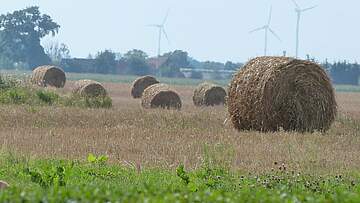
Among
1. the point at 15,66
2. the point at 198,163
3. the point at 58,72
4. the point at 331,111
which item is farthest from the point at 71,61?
the point at 198,163

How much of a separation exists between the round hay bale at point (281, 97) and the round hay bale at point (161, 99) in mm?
12244

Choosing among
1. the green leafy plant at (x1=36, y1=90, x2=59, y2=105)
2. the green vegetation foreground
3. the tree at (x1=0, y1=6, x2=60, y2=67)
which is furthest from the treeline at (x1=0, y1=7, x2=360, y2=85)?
the green vegetation foreground

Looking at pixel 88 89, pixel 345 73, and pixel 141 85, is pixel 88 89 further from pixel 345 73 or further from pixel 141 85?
pixel 345 73

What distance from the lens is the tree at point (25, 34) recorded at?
113000mm

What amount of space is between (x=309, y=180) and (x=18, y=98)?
21.6 metres

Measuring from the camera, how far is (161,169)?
47.1 ft

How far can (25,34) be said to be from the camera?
371 ft

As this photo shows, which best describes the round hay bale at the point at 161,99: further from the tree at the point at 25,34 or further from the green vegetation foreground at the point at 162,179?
the tree at the point at 25,34

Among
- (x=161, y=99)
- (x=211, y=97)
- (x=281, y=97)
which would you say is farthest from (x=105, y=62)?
(x=281, y=97)

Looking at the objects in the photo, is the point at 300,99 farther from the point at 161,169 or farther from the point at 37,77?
the point at 37,77

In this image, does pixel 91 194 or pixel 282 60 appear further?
pixel 282 60

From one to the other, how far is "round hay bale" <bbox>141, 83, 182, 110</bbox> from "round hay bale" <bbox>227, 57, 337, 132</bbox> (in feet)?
40.2

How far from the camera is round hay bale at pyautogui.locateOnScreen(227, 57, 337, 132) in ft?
76.4

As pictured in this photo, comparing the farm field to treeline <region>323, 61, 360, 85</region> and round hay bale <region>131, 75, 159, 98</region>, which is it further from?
treeline <region>323, 61, 360, 85</region>
